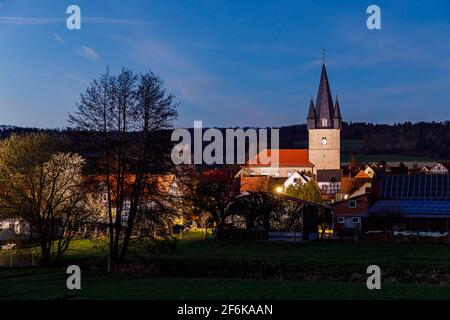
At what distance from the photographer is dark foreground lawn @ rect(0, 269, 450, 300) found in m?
18.3

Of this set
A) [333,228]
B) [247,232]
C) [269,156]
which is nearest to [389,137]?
[269,156]

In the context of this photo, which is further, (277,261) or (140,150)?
(277,261)

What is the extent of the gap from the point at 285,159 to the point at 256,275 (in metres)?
90.1

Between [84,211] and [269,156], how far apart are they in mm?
91465

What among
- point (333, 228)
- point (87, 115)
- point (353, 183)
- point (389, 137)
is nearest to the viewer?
point (87, 115)

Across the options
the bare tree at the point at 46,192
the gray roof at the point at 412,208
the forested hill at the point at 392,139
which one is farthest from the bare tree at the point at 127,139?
the forested hill at the point at 392,139

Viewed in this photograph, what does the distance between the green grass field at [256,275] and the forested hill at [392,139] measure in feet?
405

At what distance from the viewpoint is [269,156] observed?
12044cm

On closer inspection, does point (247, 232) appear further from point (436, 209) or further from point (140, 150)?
point (140, 150)

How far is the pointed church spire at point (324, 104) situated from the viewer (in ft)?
350

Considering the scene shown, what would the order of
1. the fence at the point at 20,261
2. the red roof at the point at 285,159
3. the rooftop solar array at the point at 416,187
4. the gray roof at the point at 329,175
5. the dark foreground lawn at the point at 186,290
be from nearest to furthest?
the dark foreground lawn at the point at 186,290 → the fence at the point at 20,261 → the rooftop solar array at the point at 416,187 → the gray roof at the point at 329,175 → the red roof at the point at 285,159

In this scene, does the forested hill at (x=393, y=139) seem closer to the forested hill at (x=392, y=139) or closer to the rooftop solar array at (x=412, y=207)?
the forested hill at (x=392, y=139)

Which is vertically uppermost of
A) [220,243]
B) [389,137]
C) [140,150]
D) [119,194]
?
[389,137]

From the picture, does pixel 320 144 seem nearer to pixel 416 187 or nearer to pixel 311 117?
pixel 311 117
